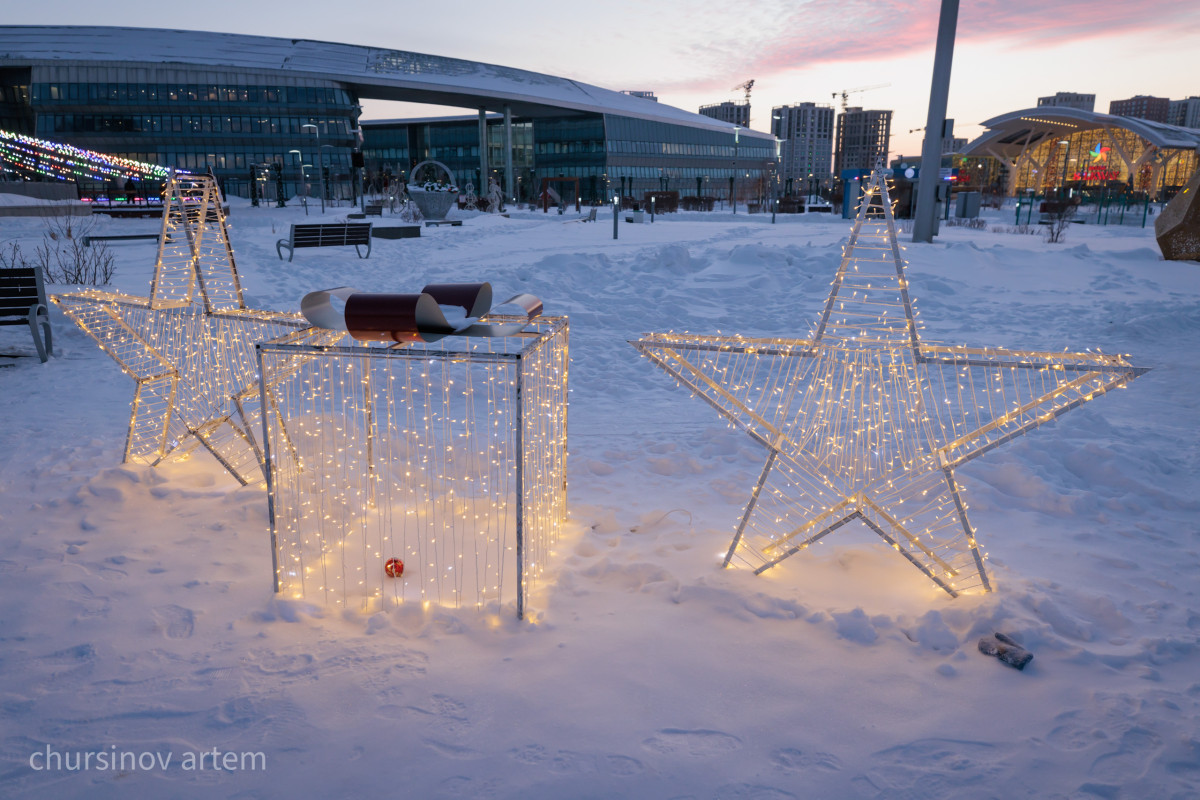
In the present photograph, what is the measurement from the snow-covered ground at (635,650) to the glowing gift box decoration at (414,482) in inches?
7.8

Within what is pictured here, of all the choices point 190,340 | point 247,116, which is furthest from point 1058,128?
point 247,116

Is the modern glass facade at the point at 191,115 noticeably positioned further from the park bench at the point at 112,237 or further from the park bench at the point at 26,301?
the park bench at the point at 26,301

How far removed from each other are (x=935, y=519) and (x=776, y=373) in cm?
328

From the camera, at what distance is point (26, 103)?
161 ft

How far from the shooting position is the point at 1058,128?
136 ft

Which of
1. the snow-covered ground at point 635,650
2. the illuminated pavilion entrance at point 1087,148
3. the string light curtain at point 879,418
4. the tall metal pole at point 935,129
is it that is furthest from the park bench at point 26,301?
the illuminated pavilion entrance at point 1087,148

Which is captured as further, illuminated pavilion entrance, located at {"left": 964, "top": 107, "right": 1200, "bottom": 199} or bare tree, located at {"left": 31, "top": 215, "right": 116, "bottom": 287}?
illuminated pavilion entrance, located at {"left": 964, "top": 107, "right": 1200, "bottom": 199}

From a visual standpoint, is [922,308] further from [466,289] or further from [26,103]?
[26,103]

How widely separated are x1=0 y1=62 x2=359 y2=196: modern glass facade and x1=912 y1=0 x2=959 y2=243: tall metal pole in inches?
1531

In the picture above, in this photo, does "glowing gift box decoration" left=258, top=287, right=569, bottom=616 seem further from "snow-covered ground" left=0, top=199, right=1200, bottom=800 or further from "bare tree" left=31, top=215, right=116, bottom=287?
"bare tree" left=31, top=215, right=116, bottom=287

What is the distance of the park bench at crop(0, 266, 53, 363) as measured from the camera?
22.9ft

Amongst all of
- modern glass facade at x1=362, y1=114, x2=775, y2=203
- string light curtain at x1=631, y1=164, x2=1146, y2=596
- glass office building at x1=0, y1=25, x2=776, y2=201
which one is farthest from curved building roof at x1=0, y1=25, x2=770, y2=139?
string light curtain at x1=631, y1=164, x2=1146, y2=596

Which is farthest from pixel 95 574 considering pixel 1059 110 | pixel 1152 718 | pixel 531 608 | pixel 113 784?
A: pixel 1059 110

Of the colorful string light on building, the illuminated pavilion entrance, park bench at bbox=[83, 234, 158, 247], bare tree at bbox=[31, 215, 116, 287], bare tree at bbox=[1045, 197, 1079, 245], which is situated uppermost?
the illuminated pavilion entrance
